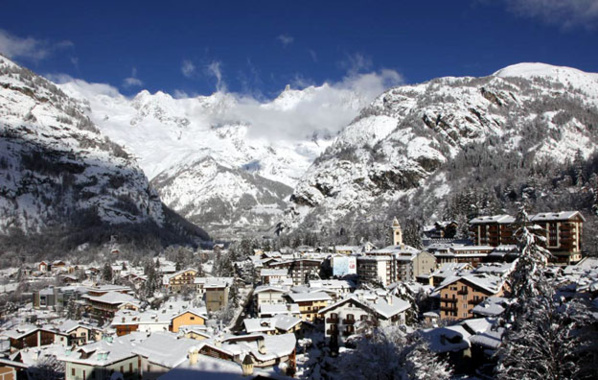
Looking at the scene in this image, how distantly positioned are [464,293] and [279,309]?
64.1ft

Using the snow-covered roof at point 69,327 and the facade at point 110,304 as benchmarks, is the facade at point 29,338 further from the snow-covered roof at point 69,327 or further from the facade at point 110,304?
the facade at point 110,304

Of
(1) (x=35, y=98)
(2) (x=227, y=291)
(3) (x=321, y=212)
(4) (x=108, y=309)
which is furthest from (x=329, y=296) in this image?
(1) (x=35, y=98)

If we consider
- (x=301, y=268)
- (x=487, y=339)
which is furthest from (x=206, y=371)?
(x=301, y=268)

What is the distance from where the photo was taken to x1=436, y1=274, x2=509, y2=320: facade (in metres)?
53.6

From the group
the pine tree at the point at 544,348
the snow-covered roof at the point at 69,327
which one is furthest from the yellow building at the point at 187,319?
the pine tree at the point at 544,348

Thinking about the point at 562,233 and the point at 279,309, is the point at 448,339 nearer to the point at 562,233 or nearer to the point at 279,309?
the point at 279,309

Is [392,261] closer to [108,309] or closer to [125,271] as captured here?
[108,309]

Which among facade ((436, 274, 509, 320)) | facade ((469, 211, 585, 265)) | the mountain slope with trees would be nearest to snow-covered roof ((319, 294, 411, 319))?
facade ((436, 274, 509, 320))

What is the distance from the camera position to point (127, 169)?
186250 millimetres

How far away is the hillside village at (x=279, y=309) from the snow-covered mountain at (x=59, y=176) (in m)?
34.9

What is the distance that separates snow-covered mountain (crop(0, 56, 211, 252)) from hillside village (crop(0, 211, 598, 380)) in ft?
115

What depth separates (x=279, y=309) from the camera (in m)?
55.9

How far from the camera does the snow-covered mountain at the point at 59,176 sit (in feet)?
486

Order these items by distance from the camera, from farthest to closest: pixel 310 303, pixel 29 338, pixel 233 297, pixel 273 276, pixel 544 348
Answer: pixel 273 276, pixel 233 297, pixel 310 303, pixel 29 338, pixel 544 348
